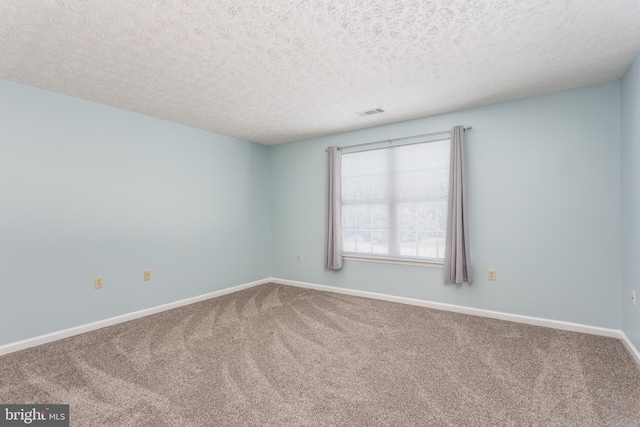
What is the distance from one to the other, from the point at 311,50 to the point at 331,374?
7.43 ft

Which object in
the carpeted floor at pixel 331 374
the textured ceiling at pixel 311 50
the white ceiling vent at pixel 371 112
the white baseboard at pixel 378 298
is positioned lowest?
the carpeted floor at pixel 331 374

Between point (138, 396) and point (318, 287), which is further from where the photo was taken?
point (318, 287)

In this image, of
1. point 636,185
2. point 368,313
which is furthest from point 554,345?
point 368,313

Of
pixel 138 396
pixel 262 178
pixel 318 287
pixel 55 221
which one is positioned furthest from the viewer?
pixel 262 178

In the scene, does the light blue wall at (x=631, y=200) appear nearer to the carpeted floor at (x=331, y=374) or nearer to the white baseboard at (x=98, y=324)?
the carpeted floor at (x=331, y=374)

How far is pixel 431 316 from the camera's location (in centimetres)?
327

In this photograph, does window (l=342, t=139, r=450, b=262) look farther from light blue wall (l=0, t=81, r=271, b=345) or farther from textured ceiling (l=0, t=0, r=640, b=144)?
light blue wall (l=0, t=81, r=271, b=345)

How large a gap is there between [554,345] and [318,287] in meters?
2.80

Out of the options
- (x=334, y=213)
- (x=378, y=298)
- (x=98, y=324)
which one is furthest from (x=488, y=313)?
(x=98, y=324)

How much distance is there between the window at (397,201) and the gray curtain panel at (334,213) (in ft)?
0.30

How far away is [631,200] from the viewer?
2.38 meters

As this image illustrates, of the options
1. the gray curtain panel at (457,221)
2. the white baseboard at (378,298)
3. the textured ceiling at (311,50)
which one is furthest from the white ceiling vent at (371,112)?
the white baseboard at (378,298)

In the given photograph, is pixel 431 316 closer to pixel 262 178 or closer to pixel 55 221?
pixel 262 178

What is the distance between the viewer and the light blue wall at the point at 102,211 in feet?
8.53
